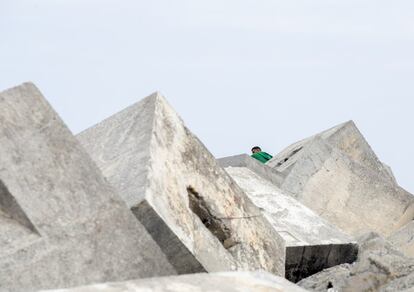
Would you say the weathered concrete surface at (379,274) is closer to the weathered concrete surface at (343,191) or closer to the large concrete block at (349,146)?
the weathered concrete surface at (343,191)

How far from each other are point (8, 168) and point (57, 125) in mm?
248

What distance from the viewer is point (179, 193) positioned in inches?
127

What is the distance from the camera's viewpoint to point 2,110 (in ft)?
8.41

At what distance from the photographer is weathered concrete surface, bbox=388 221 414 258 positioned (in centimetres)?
481

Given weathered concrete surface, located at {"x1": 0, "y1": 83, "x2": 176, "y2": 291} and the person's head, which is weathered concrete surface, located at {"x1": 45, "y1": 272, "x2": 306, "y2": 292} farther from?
the person's head

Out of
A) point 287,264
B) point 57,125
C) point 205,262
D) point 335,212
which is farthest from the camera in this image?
point 335,212

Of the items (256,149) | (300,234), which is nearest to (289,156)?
(256,149)

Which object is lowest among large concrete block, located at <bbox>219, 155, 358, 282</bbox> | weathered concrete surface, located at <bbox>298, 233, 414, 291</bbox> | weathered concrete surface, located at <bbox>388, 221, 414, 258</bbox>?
weathered concrete surface, located at <bbox>388, 221, 414, 258</bbox>

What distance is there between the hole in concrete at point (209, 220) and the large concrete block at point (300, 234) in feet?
2.61

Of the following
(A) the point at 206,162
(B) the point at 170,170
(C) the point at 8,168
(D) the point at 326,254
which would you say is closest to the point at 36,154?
(C) the point at 8,168

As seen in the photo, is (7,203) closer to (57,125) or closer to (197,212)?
(57,125)

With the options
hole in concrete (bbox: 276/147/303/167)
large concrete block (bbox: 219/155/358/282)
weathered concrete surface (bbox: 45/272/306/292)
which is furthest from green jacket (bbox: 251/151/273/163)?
weathered concrete surface (bbox: 45/272/306/292)

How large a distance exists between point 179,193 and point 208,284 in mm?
1304

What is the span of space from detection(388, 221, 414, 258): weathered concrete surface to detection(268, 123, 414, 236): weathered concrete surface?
0.67 meters
